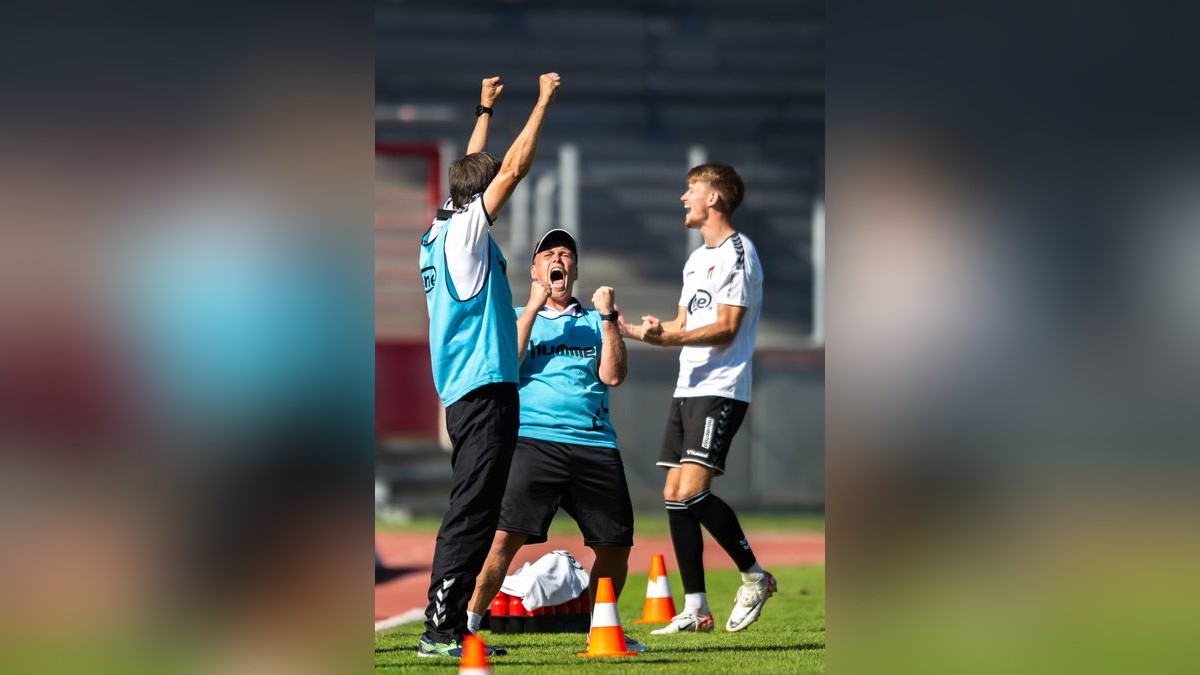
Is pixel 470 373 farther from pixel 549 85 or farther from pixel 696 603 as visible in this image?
pixel 696 603

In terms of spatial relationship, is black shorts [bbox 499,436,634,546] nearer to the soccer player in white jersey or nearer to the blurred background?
the soccer player in white jersey

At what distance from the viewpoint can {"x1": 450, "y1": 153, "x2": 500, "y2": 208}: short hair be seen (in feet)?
20.6

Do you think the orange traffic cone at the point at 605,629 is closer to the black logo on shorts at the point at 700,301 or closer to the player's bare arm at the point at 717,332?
the player's bare arm at the point at 717,332

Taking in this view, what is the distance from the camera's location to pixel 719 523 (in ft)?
25.1

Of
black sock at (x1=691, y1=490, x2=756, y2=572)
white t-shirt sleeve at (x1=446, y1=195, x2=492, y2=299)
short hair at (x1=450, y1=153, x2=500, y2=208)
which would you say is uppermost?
short hair at (x1=450, y1=153, x2=500, y2=208)

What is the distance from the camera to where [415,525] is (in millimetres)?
16859

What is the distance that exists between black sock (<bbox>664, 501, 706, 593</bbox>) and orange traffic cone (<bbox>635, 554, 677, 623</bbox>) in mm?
692

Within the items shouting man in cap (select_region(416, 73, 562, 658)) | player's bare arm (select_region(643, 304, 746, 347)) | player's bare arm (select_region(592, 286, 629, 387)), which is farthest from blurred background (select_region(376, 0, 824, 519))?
shouting man in cap (select_region(416, 73, 562, 658))

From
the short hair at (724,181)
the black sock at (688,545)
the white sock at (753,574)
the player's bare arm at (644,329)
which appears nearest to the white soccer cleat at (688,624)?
the black sock at (688,545)

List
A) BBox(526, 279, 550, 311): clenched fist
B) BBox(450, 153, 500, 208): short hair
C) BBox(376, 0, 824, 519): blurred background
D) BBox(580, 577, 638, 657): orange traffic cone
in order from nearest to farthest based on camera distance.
Result: 1. BBox(450, 153, 500, 208): short hair
2. BBox(580, 577, 638, 657): orange traffic cone
3. BBox(526, 279, 550, 311): clenched fist
4. BBox(376, 0, 824, 519): blurred background
